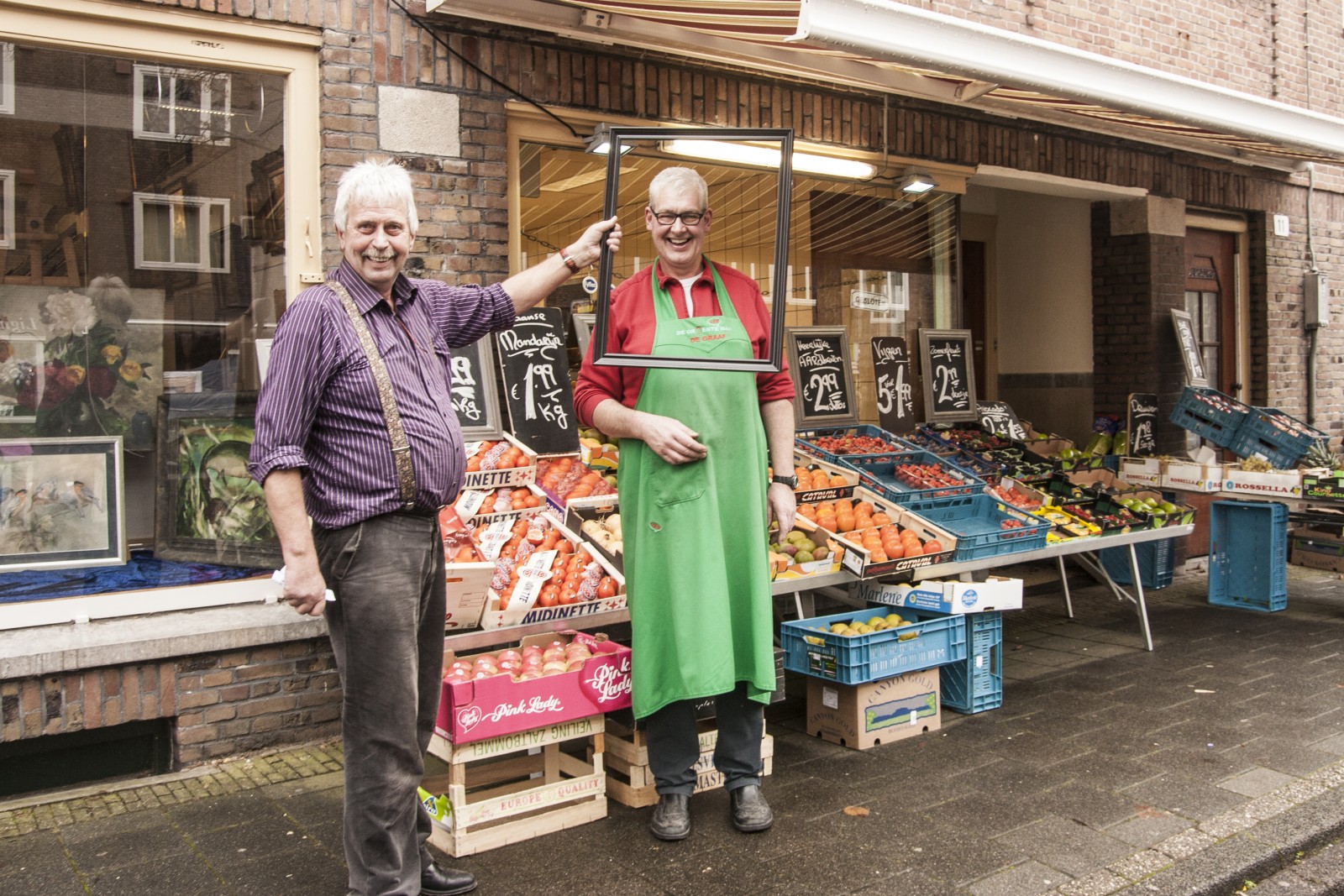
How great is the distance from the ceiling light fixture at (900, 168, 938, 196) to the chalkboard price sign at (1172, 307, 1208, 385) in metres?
3.10

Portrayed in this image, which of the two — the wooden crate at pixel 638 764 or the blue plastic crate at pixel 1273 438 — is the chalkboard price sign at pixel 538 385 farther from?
the blue plastic crate at pixel 1273 438

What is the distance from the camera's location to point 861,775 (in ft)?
14.9

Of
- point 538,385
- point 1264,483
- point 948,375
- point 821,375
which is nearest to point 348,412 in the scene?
point 538,385

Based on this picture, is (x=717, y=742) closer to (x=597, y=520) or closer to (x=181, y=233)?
(x=597, y=520)

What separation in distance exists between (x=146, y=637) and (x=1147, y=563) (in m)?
7.41

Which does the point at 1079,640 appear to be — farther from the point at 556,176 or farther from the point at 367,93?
the point at 367,93

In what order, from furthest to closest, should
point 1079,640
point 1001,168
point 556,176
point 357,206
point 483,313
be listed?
point 1001,168, point 1079,640, point 556,176, point 483,313, point 357,206

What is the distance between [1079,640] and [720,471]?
164 inches

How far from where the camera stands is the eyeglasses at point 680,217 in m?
3.75

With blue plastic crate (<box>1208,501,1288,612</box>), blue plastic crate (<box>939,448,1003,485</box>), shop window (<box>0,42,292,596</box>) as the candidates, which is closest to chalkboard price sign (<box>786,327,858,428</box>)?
blue plastic crate (<box>939,448,1003,485</box>)

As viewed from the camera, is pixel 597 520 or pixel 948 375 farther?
pixel 948 375

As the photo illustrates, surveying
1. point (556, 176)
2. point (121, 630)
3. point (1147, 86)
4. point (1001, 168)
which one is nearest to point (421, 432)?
point (121, 630)

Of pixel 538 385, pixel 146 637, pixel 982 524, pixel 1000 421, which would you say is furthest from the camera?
pixel 1000 421

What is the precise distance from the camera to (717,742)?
159 inches
